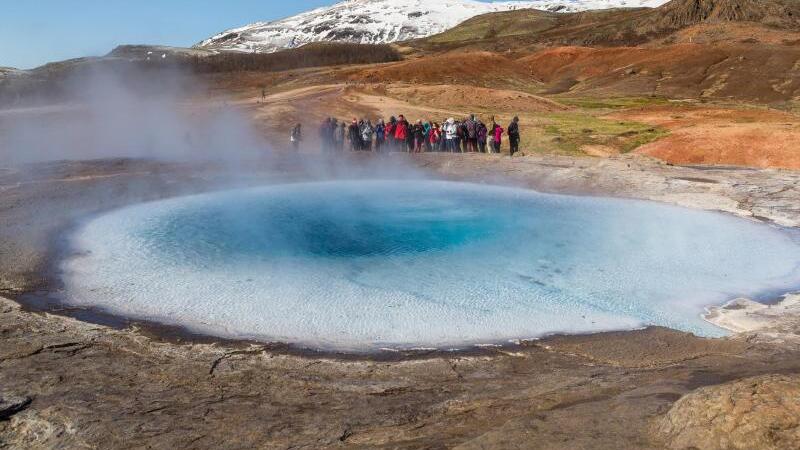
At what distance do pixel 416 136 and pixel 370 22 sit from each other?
12282 centimetres

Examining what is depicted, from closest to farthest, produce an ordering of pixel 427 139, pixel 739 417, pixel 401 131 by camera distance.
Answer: pixel 739 417
pixel 401 131
pixel 427 139

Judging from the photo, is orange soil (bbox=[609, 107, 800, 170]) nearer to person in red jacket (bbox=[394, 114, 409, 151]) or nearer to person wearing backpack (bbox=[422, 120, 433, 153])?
person wearing backpack (bbox=[422, 120, 433, 153])

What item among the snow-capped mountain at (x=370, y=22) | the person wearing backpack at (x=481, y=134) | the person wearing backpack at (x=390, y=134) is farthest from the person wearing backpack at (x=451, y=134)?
the snow-capped mountain at (x=370, y=22)

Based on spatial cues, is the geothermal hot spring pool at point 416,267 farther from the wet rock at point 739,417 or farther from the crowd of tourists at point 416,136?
the crowd of tourists at point 416,136

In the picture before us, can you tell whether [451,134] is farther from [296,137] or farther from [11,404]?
[11,404]

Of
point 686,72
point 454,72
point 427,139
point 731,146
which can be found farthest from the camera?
point 454,72

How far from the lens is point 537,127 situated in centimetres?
2367

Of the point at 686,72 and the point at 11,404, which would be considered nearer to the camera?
the point at 11,404

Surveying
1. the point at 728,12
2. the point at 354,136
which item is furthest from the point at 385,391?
the point at 728,12

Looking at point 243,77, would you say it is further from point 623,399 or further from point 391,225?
point 623,399

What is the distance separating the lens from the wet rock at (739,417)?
3303mm

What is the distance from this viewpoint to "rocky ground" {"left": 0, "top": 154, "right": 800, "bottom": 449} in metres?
3.65

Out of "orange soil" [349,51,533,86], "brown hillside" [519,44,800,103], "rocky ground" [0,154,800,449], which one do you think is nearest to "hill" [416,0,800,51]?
"brown hillside" [519,44,800,103]

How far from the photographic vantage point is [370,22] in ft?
445
